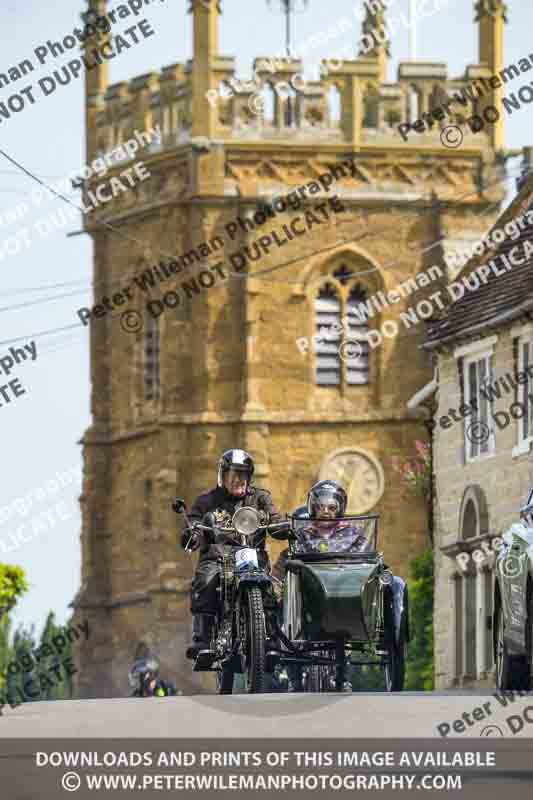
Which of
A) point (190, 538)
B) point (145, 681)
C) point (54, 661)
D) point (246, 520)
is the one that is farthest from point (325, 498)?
point (54, 661)

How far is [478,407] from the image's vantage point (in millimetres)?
40344

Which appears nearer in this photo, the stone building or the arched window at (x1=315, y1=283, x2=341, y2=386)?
the stone building

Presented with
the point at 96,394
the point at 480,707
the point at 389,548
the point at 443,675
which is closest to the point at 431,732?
the point at 480,707

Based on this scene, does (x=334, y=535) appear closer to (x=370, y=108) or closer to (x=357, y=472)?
(x=357, y=472)

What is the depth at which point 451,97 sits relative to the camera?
69000 millimetres

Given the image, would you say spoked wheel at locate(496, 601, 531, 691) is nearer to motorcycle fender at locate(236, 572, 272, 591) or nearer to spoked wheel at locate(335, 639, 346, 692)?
spoked wheel at locate(335, 639, 346, 692)

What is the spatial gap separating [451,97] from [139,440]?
38.2 feet

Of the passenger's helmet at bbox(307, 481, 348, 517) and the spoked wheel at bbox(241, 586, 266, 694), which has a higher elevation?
the passenger's helmet at bbox(307, 481, 348, 517)

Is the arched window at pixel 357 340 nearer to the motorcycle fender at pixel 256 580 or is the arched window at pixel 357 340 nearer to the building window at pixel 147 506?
the building window at pixel 147 506

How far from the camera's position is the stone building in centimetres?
3819

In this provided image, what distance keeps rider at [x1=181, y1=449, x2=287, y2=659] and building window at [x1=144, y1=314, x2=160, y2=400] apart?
5128cm

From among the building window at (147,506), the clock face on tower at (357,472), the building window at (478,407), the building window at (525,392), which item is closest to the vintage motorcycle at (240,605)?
the building window at (525,392)

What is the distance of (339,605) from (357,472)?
167 ft

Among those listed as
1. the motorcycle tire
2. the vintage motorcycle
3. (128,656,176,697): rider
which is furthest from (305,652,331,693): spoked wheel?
(128,656,176,697): rider
